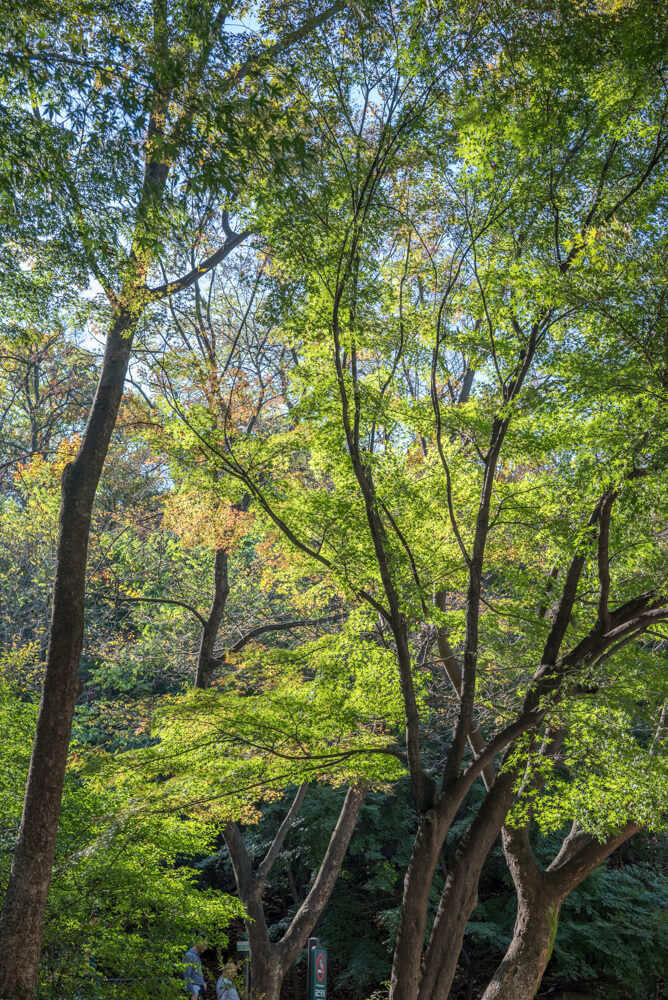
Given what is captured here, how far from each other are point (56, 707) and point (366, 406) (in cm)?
359

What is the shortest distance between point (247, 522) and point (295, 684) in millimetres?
2398

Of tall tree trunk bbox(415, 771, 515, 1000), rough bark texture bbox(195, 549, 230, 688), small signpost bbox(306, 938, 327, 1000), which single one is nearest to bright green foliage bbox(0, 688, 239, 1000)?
tall tree trunk bbox(415, 771, 515, 1000)

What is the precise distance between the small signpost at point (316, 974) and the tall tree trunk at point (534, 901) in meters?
1.83

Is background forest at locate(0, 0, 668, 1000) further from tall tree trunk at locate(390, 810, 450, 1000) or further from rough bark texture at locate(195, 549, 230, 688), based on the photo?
rough bark texture at locate(195, 549, 230, 688)

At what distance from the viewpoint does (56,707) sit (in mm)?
5785

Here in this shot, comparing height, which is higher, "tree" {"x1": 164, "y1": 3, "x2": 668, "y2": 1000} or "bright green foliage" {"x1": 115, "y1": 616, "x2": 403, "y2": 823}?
"tree" {"x1": 164, "y1": 3, "x2": 668, "y2": 1000}

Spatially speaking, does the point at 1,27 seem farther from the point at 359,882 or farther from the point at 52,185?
the point at 359,882

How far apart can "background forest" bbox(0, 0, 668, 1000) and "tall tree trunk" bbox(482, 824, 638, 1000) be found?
4 cm

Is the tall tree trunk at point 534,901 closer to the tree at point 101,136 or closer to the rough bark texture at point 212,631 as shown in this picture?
the rough bark texture at point 212,631

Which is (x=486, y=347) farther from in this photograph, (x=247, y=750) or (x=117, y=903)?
(x=117, y=903)

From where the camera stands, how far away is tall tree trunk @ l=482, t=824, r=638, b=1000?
7.11 m

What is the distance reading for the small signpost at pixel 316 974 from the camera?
7.70 metres

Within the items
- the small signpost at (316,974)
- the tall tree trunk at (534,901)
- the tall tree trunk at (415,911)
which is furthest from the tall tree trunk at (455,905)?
the small signpost at (316,974)

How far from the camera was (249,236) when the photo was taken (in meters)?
8.60
